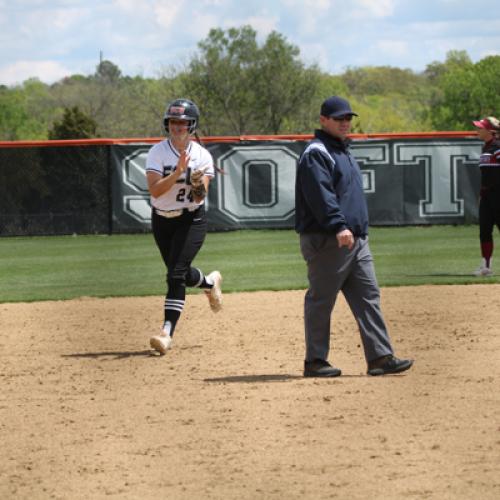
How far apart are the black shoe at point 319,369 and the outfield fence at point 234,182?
1489cm

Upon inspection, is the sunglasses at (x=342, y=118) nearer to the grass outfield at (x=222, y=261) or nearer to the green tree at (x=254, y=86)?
the grass outfield at (x=222, y=261)

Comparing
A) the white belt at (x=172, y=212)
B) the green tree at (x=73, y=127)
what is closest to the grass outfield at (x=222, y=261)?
the white belt at (x=172, y=212)

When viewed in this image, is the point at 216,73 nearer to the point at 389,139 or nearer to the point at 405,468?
the point at 389,139

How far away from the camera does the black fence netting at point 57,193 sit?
22.1m

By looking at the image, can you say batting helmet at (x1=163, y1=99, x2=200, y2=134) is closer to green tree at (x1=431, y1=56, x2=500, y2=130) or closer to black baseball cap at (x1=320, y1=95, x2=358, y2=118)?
black baseball cap at (x1=320, y1=95, x2=358, y2=118)

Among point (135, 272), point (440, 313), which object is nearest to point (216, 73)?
point (135, 272)

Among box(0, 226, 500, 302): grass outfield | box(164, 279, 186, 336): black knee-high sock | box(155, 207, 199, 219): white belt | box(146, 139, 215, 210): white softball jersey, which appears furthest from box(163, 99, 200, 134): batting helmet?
box(0, 226, 500, 302): grass outfield

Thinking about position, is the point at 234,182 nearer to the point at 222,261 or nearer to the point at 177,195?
the point at 222,261

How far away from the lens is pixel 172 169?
8.38 m

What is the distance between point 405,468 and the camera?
16.5 ft

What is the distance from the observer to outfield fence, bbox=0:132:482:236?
872 inches

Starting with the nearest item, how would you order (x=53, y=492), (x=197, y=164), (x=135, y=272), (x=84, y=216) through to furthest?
(x=53, y=492)
(x=197, y=164)
(x=135, y=272)
(x=84, y=216)

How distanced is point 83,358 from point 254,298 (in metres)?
3.59

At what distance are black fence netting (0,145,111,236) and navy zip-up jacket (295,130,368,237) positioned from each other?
15515 millimetres
